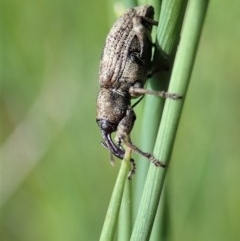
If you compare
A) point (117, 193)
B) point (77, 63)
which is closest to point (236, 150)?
point (77, 63)

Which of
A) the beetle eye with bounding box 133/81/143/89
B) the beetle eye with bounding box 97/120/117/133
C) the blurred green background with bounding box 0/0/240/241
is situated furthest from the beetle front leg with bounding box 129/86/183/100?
the blurred green background with bounding box 0/0/240/241

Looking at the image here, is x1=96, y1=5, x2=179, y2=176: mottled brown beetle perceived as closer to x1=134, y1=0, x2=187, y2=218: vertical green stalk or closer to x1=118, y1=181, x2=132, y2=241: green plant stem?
x1=134, y1=0, x2=187, y2=218: vertical green stalk

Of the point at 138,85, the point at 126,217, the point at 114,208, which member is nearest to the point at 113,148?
the point at 138,85

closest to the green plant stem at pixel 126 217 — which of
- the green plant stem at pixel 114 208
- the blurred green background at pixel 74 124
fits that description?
the green plant stem at pixel 114 208

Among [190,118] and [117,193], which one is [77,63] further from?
[117,193]

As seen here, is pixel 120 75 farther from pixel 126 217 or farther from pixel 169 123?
pixel 169 123

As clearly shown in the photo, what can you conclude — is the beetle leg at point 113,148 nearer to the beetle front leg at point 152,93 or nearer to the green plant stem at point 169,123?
the beetle front leg at point 152,93

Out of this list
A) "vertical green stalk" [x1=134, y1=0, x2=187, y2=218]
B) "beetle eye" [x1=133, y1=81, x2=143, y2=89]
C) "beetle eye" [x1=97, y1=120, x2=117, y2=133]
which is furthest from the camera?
"beetle eye" [x1=97, y1=120, x2=117, y2=133]
